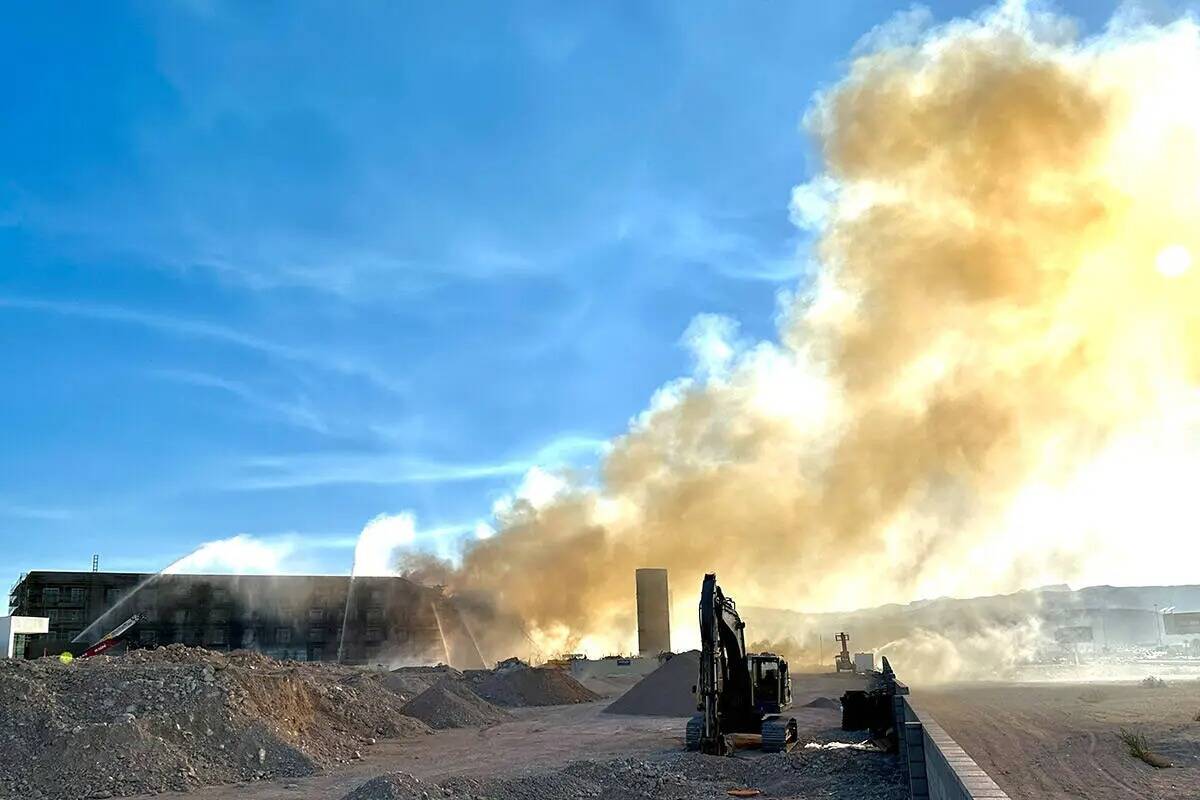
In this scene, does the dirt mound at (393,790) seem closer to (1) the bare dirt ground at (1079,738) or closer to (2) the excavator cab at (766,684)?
(1) the bare dirt ground at (1079,738)

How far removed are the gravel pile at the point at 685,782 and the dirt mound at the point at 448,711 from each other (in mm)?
18090

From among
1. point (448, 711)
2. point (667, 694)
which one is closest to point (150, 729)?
point (448, 711)

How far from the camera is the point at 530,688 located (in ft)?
180

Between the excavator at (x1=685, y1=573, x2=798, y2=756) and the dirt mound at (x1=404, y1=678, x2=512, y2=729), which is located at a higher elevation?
the excavator at (x1=685, y1=573, x2=798, y2=756)

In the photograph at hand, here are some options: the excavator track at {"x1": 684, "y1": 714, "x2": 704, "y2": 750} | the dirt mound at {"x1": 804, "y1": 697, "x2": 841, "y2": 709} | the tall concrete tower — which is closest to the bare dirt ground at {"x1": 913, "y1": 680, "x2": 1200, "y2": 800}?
the dirt mound at {"x1": 804, "y1": 697, "x2": 841, "y2": 709}

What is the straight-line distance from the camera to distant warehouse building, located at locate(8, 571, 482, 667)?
78.8m

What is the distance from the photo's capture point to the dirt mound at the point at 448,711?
131ft

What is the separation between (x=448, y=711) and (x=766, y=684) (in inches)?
752

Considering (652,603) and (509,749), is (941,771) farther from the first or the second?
(652,603)

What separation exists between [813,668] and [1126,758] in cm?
7196

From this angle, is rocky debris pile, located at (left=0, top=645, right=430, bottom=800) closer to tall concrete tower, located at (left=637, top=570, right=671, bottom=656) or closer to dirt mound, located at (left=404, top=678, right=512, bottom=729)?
dirt mound, located at (left=404, top=678, right=512, bottom=729)

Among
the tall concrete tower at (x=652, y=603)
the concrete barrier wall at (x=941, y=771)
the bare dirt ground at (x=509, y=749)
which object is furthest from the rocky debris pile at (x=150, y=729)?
the tall concrete tower at (x=652, y=603)

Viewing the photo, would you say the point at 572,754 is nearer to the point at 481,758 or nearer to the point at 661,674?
the point at 481,758

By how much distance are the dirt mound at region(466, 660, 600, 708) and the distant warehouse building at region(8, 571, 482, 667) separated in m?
30.1
